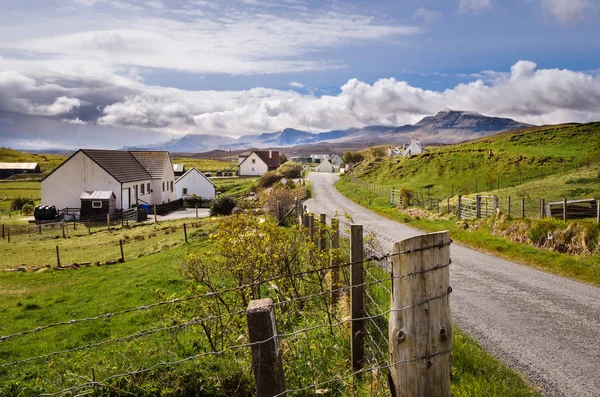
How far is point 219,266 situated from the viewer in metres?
8.46

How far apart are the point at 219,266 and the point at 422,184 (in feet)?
169

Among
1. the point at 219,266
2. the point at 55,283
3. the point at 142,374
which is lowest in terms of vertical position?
the point at 55,283

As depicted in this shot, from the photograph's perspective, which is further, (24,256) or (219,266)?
(24,256)

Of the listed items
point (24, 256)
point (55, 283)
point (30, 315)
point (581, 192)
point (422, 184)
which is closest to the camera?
point (30, 315)

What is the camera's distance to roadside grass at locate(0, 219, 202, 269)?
24837 mm

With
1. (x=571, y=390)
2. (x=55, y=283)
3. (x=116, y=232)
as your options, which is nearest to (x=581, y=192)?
(x=571, y=390)

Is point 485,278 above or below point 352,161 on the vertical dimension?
below

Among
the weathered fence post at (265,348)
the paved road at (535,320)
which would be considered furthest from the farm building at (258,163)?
the weathered fence post at (265,348)

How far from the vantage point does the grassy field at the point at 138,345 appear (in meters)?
5.83

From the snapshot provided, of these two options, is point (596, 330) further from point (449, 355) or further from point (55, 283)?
point (55, 283)

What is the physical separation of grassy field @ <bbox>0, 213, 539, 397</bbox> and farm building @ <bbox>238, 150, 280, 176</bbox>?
85.9m

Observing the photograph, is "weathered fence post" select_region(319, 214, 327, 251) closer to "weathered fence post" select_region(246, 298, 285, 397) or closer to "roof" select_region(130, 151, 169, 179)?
"weathered fence post" select_region(246, 298, 285, 397)

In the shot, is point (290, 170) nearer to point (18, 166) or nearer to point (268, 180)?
point (268, 180)

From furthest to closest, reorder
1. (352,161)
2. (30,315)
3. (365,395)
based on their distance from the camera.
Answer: (352,161) → (30,315) → (365,395)
